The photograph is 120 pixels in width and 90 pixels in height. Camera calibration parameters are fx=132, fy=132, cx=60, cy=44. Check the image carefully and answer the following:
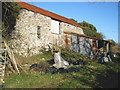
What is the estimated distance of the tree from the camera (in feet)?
46.0

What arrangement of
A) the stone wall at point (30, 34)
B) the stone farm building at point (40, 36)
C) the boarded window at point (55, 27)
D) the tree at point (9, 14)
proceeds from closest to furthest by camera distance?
the tree at point (9, 14), the stone wall at point (30, 34), the stone farm building at point (40, 36), the boarded window at point (55, 27)

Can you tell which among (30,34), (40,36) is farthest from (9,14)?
(40,36)

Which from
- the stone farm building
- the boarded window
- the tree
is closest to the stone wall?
the stone farm building

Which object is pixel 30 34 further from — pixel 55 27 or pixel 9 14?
pixel 55 27

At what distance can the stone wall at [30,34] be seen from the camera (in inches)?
640

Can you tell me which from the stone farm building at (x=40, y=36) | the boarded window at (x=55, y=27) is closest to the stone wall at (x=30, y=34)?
the stone farm building at (x=40, y=36)

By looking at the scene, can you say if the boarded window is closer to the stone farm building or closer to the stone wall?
the stone farm building

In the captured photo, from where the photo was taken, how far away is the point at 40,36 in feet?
60.6

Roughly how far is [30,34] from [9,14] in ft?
11.9

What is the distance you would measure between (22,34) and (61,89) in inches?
464

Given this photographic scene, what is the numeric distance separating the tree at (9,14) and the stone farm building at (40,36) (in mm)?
675

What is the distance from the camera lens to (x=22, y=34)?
16516 millimetres

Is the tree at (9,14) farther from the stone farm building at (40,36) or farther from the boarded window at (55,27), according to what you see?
the boarded window at (55,27)

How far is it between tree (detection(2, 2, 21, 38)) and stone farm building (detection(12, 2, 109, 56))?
0.67 metres
